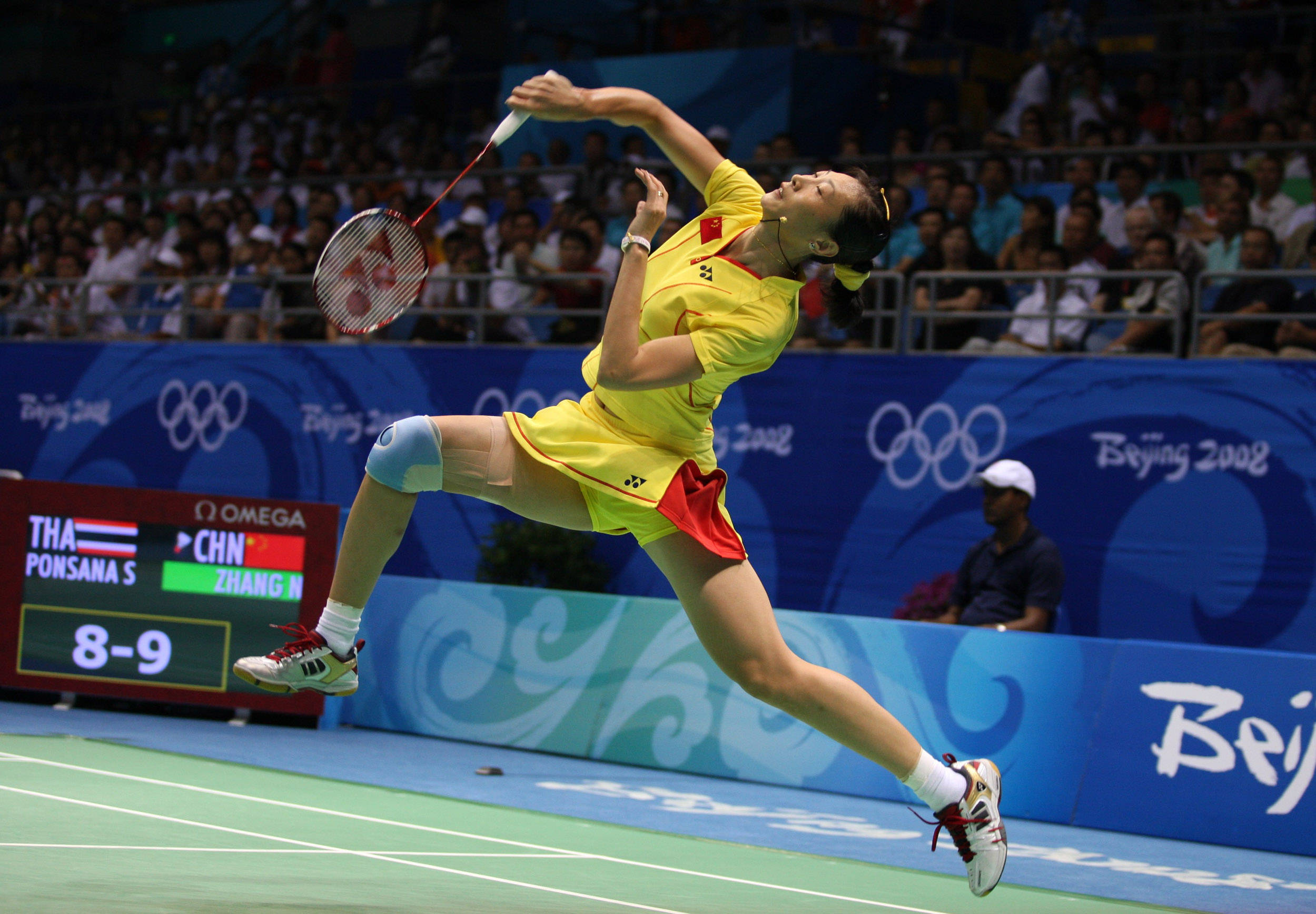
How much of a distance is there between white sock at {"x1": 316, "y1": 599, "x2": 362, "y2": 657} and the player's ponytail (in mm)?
1733

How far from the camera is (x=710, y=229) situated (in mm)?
4926

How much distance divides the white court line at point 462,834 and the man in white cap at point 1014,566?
9.55 feet

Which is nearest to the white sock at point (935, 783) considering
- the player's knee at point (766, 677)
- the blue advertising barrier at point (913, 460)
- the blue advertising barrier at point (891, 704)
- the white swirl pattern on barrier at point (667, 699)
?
the player's knee at point (766, 677)

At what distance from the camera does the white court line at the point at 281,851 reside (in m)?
5.34

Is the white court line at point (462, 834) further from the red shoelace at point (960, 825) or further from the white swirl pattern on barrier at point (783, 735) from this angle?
the white swirl pattern on barrier at point (783, 735)

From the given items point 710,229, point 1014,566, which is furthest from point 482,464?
point 1014,566

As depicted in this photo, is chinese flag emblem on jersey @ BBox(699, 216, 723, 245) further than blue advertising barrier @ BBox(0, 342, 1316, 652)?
No

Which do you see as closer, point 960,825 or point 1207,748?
point 960,825

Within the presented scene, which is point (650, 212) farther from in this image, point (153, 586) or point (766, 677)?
point (153, 586)

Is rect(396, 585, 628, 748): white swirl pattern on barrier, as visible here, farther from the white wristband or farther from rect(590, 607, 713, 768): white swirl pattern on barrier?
the white wristband

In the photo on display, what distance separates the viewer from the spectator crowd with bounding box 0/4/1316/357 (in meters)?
9.88

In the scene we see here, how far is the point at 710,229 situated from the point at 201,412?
997 centimetres

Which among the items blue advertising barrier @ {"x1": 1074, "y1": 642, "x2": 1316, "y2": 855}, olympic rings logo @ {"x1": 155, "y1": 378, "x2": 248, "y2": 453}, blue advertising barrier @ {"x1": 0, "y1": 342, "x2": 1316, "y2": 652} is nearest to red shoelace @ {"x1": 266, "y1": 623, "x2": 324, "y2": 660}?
blue advertising barrier @ {"x1": 1074, "y1": 642, "x2": 1316, "y2": 855}

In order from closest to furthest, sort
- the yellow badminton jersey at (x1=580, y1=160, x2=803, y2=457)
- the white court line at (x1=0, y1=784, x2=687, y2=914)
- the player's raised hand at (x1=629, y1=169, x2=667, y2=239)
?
the player's raised hand at (x1=629, y1=169, x2=667, y2=239) < the yellow badminton jersey at (x1=580, y1=160, x2=803, y2=457) < the white court line at (x1=0, y1=784, x2=687, y2=914)
